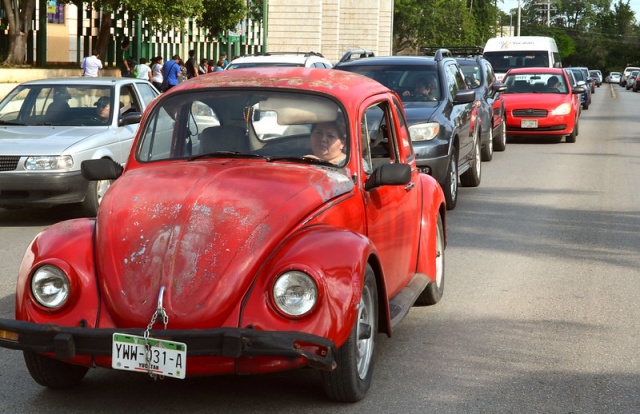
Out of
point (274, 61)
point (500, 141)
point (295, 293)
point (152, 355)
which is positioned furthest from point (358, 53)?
point (152, 355)

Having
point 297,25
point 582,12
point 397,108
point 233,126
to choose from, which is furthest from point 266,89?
point 582,12

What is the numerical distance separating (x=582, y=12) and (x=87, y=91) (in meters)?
178

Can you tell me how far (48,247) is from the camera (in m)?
5.28

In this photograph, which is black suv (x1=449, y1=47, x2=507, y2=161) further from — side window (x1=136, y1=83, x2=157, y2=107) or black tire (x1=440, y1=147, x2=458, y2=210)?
side window (x1=136, y1=83, x2=157, y2=107)

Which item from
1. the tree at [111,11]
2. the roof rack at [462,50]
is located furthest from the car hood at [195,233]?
the tree at [111,11]

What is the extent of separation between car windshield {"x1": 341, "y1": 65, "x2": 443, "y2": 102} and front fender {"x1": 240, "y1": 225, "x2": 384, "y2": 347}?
8.55m

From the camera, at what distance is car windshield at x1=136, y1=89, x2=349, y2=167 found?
6.16 m

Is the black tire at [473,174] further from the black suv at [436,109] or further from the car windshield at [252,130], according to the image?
the car windshield at [252,130]

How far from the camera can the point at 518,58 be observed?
32219mm

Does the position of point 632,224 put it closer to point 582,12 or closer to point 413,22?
point 413,22

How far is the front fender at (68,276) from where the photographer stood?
16.5 feet

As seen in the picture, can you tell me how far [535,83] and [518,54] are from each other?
831 centimetres

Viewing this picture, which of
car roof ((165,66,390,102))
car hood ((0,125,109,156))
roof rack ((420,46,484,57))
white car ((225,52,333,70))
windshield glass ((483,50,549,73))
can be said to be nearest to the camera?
car roof ((165,66,390,102))

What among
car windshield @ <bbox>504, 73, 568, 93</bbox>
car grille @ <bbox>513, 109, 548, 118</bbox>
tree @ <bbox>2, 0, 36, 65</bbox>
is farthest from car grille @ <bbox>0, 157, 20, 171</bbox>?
tree @ <bbox>2, 0, 36, 65</bbox>
